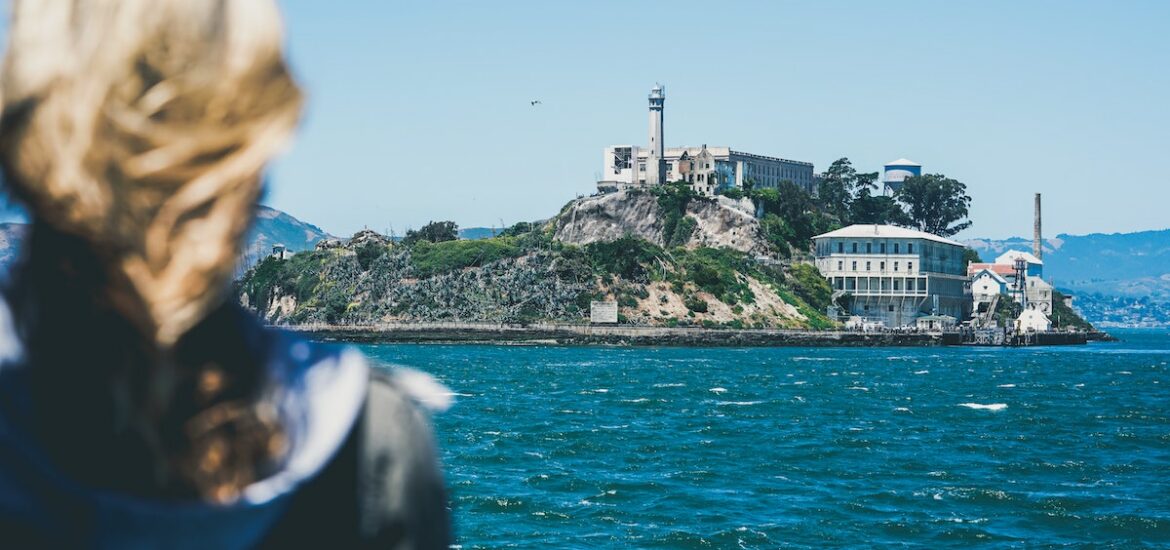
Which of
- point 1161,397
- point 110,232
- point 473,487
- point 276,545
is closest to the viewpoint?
point 110,232

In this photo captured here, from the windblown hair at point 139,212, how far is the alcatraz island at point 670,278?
9285 cm

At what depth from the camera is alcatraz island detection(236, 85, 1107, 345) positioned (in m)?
100

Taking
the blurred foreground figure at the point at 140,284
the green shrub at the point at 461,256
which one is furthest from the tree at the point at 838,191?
the blurred foreground figure at the point at 140,284

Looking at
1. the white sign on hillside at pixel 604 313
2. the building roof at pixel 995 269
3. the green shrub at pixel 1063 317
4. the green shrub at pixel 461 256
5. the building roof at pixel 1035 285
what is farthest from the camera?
the building roof at pixel 1035 285

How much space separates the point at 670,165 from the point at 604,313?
37.2 metres

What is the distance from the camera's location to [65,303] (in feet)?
3.08

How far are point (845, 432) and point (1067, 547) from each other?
54.2 ft

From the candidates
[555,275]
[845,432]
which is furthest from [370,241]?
[845,432]

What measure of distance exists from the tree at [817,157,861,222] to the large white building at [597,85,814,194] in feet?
18.7

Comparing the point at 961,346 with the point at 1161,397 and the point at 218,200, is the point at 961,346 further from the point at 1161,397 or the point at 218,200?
the point at 218,200

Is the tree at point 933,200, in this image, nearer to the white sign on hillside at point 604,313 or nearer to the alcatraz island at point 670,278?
the alcatraz island at point 670,278

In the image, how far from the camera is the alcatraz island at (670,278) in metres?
100

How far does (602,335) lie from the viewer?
9656 centimetres

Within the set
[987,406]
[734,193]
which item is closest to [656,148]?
[734,193]
